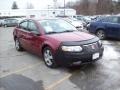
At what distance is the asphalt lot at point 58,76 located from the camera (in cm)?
571

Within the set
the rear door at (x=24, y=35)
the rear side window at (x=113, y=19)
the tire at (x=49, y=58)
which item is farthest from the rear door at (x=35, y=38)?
the rear side window at (x=113, y=19)

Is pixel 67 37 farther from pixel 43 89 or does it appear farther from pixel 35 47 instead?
pixel 43 89

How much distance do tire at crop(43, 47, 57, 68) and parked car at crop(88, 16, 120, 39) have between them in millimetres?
5942

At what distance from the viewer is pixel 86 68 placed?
7.02 metres

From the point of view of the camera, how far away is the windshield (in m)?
7.70

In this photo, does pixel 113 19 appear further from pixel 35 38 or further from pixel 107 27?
pixel 35 38

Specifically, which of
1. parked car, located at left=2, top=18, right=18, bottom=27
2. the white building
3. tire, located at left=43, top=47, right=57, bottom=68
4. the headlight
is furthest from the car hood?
the white building

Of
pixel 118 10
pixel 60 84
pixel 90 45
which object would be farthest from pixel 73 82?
pixel 118 10

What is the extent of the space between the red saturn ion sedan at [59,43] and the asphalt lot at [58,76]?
34cm

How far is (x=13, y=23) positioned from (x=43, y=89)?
33.3 m

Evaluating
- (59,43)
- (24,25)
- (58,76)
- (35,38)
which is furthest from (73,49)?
(24,25)

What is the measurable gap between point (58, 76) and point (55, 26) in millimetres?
2046

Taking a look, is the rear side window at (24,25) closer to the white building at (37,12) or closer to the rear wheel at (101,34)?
the rear wheel at (101,34)

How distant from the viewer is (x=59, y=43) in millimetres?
6715
